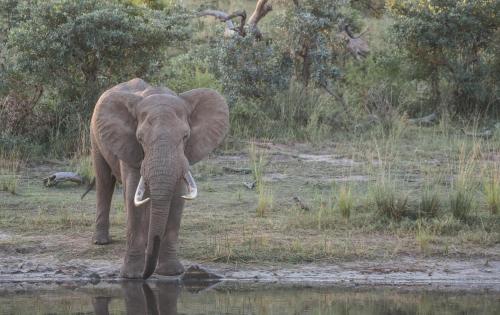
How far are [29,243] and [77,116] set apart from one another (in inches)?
205

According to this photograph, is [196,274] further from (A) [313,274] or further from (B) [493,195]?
(B) [493,195]

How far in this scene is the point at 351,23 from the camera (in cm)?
2259

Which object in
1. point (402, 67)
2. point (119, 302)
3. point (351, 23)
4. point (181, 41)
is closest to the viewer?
point (119, 302)

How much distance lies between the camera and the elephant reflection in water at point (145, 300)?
821 cm

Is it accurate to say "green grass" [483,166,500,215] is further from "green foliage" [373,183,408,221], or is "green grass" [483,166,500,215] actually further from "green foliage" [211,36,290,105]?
"green foliage" [211,36,290,105]

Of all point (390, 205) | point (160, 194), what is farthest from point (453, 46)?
point (160, 194)

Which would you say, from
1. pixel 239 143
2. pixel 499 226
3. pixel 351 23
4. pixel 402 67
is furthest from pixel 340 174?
pixel 351 23

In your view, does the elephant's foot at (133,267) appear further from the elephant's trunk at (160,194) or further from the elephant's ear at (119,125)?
the elephant's ear at (119,125)

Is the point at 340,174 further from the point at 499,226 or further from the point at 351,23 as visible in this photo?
the point at 351,23

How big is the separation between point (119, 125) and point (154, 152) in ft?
2.79

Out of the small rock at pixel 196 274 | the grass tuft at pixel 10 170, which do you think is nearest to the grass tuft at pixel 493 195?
the small rock at pixel 196 274

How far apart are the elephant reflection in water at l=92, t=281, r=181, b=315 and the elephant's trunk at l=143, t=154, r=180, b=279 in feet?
1.37

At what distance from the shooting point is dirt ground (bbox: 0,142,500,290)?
959 cm

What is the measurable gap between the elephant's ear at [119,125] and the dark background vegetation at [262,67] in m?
5.39
